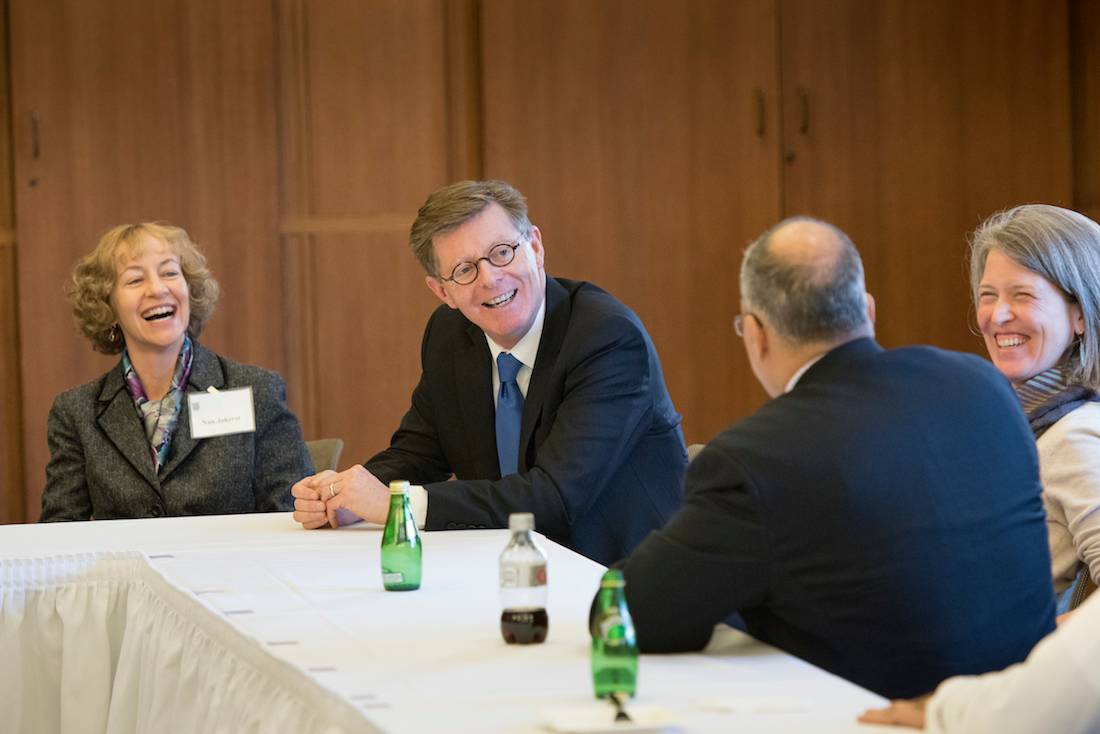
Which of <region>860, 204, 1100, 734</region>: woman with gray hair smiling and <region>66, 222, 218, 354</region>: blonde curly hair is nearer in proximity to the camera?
<region>860, 204, 1100, 734</region>: woman with gray hair smiling

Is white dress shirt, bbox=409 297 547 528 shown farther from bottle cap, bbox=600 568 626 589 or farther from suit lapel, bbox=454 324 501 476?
bottle cap, bbox=600 568 626 589

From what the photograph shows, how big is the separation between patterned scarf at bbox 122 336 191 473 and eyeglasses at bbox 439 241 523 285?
1.14 m

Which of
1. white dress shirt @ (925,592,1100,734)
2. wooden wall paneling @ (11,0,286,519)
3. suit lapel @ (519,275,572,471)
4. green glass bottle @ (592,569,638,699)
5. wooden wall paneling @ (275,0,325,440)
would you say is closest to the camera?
white dress shirt @ (925,592,1100,734)

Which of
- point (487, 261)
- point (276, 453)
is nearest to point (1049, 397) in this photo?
point (487, 261)

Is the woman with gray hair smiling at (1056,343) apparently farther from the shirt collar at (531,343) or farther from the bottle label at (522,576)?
the bottle label at (522,576)

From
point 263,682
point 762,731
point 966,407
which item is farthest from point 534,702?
point 966,407

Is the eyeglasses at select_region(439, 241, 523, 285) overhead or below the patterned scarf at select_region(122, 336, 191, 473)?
overhead

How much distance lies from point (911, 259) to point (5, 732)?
4.63m

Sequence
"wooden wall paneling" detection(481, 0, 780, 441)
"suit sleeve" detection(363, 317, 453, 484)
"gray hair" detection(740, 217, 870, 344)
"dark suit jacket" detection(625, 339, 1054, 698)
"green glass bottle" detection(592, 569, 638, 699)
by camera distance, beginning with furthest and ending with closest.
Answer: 1. "wooden wall paneling" detection(481, 0, 780, 441)
2. "suit sleeve" detection(363, 317, 453, 484)
3. "gray hair" detection(740, 217, 870, 344)
4. "dark suit jacket" detection(625, 339, 1054, 698)
5. "green glass bottle" detection(592, 569, 638, 699)

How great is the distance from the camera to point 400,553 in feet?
8.02

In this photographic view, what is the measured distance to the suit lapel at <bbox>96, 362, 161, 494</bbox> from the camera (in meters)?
4.00

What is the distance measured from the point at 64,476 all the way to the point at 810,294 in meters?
2.80

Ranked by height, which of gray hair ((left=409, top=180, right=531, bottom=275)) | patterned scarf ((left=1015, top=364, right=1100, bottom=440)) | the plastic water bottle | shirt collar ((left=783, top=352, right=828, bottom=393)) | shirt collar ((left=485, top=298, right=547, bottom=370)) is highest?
gray hair ((left=409, top=180, right=531, bottom=275))

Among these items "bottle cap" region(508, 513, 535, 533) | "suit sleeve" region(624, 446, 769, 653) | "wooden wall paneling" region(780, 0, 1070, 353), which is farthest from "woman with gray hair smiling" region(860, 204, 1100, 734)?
"wooden wall paneling" region(780, 0, 1070, 353)
